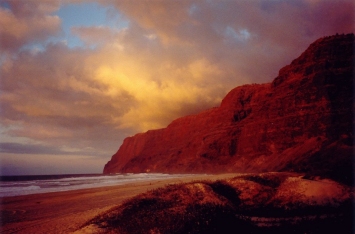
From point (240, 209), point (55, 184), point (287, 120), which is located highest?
point (287, 120)

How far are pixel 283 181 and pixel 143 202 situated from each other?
701cm

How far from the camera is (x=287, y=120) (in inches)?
2283

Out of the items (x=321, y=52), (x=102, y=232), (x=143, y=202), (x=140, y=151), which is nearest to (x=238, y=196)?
(x=143, y=202)

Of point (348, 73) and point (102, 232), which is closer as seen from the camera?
point (102, 232)

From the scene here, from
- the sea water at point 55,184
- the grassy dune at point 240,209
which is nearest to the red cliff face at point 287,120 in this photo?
the grassy dune at point 240,209

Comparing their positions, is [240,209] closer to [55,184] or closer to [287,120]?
[55,184]

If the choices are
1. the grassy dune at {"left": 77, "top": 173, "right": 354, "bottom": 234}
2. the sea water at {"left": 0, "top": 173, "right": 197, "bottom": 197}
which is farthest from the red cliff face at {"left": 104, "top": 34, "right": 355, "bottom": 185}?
the sea water at {"left": 0, "top": 173, "right": 197, "bottom": 197}

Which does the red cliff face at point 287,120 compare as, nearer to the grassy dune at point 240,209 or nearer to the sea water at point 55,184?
the grassy dune at point 240,209

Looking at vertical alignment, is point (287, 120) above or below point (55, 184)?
above

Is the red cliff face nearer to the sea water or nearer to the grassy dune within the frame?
the grassy dune

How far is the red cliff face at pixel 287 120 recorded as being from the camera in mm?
46938

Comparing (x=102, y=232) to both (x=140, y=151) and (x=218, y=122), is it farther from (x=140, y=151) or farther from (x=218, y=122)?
(x=140, y=151)

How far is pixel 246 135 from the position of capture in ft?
230

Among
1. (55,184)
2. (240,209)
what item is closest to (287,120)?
(55,184)
